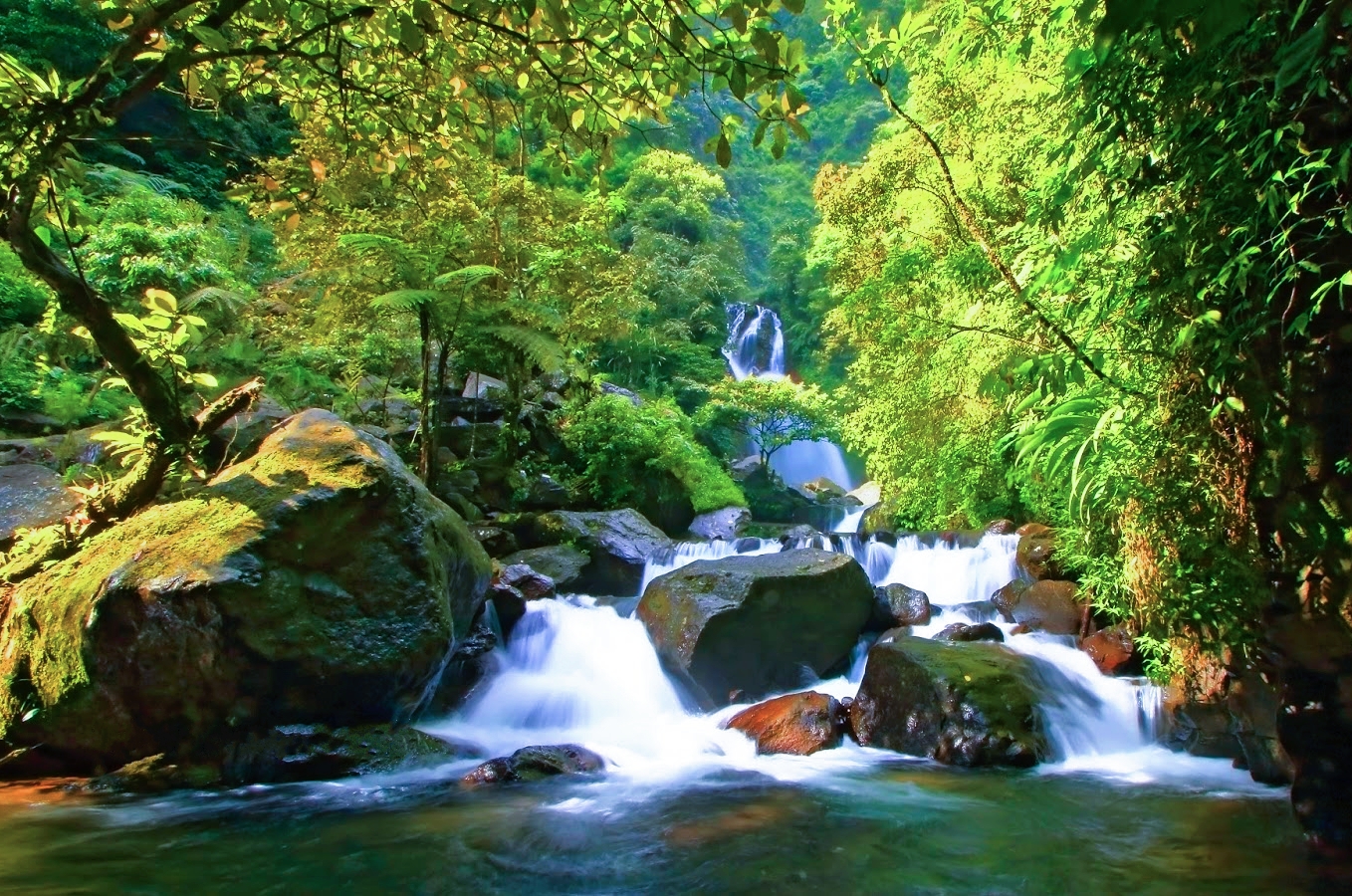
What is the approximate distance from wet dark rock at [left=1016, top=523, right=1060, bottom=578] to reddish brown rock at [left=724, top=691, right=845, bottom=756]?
12.5 feet

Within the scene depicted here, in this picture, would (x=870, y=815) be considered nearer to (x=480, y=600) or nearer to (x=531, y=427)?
(x=480, y=600)

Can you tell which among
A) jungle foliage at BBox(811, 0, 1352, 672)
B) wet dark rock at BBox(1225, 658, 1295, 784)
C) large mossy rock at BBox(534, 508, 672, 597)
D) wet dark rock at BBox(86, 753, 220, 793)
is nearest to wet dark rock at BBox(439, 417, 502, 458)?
large mossy rock at BBox(534, 508, 672, 597)

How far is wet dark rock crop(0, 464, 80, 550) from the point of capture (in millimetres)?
6289

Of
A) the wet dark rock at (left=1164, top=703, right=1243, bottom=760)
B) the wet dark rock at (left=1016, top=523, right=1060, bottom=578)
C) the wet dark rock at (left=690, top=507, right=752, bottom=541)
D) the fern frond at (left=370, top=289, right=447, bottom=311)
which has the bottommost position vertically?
the wet dark rock at (left=1164, top=703, right=1243, bottom=760)

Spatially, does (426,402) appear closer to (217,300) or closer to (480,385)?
(217,300)

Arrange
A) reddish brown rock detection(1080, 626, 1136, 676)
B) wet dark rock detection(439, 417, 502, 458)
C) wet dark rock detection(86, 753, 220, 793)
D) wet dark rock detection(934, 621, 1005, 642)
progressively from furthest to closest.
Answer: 1. wet dark rock detection(439, 417, 502, 458)
2. wet dark rock detection(934, 621, 1005, 642)
3. reddish brown rock detection(1080, 626, 1136, 676)
4. wet dark rock detection(86, 753, 220, 793)

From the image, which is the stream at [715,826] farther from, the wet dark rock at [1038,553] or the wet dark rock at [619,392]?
the wet dark rock at [619,392]

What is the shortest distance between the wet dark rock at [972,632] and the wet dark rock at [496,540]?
17.8 ft

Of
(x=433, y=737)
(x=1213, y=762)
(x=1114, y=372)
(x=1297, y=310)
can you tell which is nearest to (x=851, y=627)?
(x=1213, y=762)

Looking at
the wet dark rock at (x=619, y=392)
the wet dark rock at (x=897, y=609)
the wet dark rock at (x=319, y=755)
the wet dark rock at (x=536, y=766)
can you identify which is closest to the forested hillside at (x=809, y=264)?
the wet dark rock at (x=619, y=392)

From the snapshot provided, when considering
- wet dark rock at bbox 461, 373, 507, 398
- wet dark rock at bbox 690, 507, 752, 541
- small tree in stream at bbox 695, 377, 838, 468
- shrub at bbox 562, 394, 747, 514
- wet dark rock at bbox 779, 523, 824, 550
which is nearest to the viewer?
wet dark rock at bbox 779, 523, 824, 550

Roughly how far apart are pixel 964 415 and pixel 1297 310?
24.3 ft

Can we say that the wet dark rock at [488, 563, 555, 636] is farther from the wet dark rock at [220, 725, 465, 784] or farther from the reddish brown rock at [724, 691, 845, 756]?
the reddish brown rock at [724, 691, 845, 756]

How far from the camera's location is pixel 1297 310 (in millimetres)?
2814
